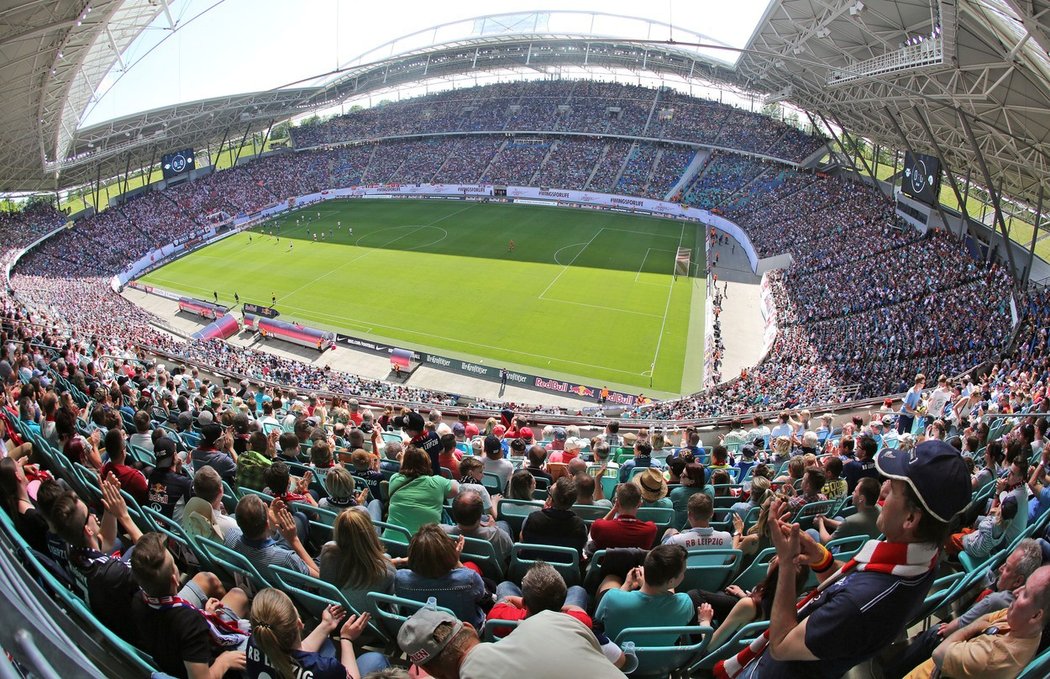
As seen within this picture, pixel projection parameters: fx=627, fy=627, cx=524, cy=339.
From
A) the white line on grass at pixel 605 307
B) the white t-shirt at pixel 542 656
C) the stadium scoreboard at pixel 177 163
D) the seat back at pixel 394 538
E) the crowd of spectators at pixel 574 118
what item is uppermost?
the crowd of spectators at pixel 574 118

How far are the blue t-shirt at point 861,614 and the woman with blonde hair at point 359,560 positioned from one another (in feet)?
9.90

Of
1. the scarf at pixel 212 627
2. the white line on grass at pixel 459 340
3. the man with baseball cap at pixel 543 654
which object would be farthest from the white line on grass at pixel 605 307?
the man with baseball cap at pixel 543 654

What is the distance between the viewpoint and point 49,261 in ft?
158

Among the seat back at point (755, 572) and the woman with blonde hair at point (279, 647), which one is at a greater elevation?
the seat back at point (755, 572)

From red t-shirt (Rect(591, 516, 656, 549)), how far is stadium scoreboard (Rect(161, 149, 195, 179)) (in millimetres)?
72005

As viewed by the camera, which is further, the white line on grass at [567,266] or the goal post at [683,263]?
the goal post at [683,263]

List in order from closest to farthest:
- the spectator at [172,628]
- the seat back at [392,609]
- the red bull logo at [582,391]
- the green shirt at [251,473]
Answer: the spectator at [172,628] → the seat back at [392,609] → the green shirt at [251,473] → the red bull logo at [582,391]

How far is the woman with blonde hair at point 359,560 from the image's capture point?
4.61m

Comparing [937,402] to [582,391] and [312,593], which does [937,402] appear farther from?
[582,391]

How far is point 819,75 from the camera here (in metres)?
37.1

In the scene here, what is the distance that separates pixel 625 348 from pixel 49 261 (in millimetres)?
44739

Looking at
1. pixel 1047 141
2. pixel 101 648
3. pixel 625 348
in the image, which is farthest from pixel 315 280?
pixel 101 648

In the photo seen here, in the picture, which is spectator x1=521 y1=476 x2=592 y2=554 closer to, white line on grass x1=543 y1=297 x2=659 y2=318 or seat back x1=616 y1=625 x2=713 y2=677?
seat back x1=616 y1=625 x2=713 y2=677

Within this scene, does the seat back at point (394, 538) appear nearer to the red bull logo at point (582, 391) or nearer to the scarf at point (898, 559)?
the scarf at point (898, 559)
